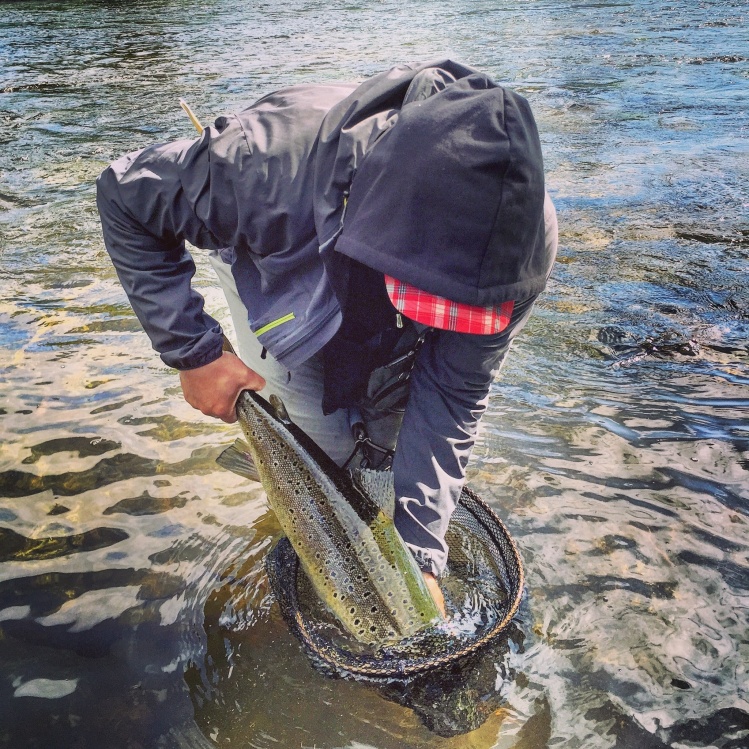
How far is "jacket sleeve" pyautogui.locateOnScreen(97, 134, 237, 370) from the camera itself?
2.31 m

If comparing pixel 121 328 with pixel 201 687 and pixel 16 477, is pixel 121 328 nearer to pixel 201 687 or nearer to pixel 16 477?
pixel 16 477

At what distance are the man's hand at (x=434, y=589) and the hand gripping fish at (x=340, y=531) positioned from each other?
2.4 inches

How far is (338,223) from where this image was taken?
7.04 ft

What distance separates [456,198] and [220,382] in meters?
1.23

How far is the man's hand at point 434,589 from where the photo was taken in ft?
8.01

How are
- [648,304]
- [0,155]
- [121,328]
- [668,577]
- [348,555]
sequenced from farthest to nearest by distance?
[0,155]
[648,304]
[121,328]
[668,577]
[348,555]

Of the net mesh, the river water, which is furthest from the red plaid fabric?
the river water

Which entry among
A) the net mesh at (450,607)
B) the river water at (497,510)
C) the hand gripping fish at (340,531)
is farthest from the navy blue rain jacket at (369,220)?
the river water at (497,510)

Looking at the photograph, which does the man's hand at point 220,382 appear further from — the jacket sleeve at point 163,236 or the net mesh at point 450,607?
the net mesh at point 450,607

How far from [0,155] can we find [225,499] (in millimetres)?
7223

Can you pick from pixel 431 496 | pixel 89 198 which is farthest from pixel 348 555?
pixel 89 198

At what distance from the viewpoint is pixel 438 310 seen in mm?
1960

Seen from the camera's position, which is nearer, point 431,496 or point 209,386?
point 431,496

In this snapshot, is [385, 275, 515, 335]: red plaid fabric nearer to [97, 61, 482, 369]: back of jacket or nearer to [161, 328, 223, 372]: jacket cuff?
[97, 61, 482, 369]: back of jacket
